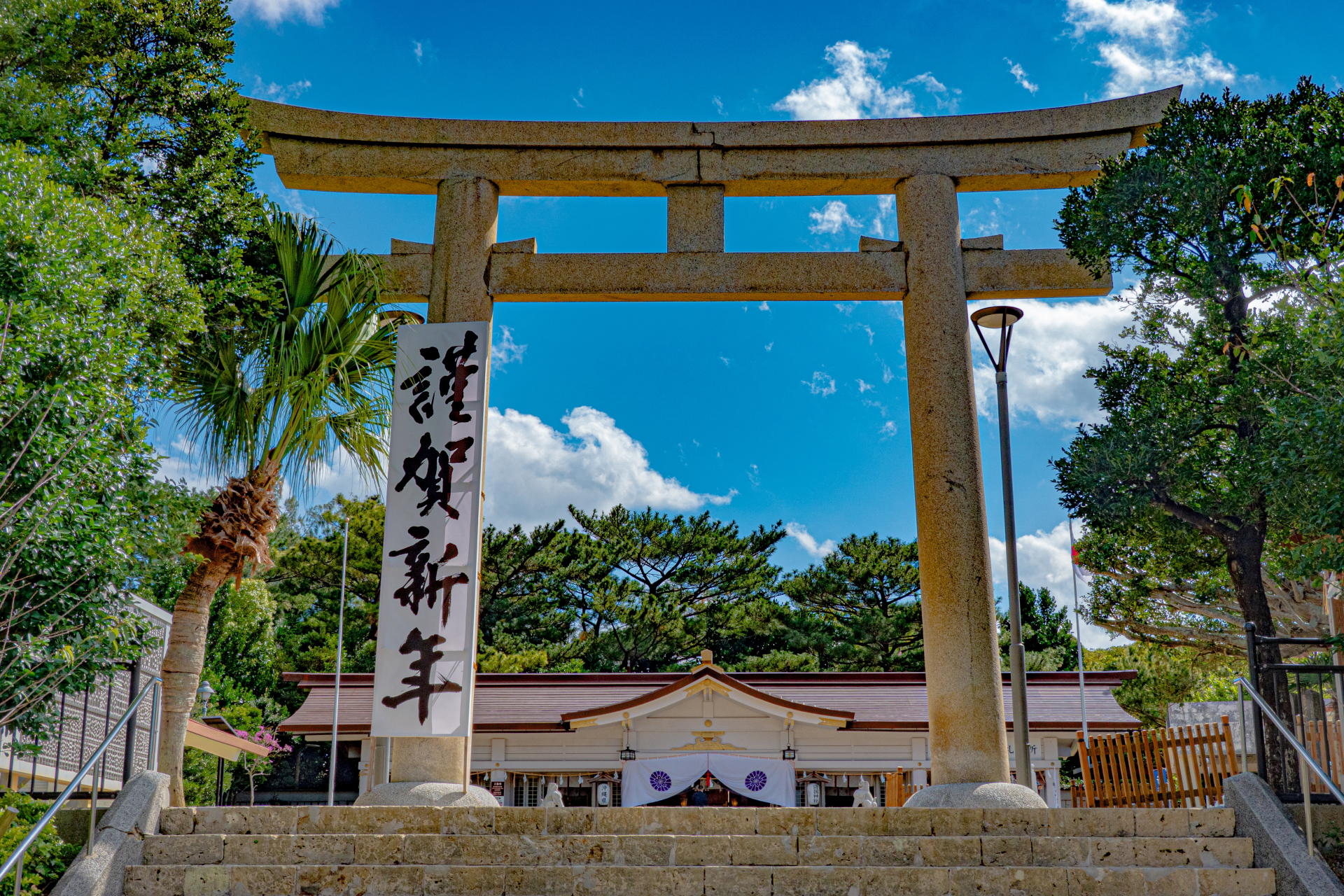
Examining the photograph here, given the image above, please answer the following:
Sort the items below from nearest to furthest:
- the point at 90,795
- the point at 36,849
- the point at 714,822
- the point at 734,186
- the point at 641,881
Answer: the point at 36,849 → the point at 641,881 → the point at 714,822 → the point at 90,795 → the point at 734,186

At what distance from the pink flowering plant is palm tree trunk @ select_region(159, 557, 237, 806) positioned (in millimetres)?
13192

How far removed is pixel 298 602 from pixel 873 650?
15.2 metres

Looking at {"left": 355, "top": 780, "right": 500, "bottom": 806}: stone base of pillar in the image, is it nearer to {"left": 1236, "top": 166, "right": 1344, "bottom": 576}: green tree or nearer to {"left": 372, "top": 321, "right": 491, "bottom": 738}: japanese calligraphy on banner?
{"left": 372, "top": 321, "right": 491, "bottom": 738}: japanese calligraphy on banner

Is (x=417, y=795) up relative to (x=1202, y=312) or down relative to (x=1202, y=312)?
down

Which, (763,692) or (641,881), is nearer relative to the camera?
(641,881)

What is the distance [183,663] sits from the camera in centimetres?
780

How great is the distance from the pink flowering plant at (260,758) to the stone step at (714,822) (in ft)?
50.2

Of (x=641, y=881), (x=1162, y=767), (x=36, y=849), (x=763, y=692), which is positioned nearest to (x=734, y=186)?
(x=641, y=881)

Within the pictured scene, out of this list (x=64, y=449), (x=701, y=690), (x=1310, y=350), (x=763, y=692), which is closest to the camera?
(x=64, y=449)

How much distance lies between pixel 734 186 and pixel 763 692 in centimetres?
950

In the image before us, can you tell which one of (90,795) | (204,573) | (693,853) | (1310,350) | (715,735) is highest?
(1310,350)

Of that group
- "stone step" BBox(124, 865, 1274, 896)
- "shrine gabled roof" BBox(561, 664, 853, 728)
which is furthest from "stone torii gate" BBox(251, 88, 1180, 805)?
"shrine gabled roof" BBox(561, 664, 853, 728)

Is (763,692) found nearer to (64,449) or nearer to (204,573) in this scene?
(204,573)

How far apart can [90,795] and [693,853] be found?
139 inches
